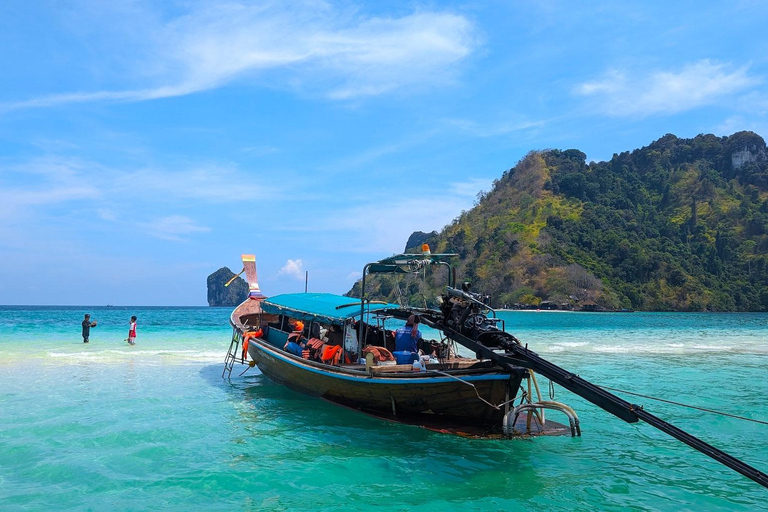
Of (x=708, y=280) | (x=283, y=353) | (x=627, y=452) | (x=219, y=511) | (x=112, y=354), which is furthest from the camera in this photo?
(x=708, y=280)

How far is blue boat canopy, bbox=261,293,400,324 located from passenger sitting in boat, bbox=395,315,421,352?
2.77ft

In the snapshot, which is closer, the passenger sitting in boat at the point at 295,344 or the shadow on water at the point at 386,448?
the shadow on water at the point at 386,448

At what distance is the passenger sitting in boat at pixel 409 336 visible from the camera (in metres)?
11.9

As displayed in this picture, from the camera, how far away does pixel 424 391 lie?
10250mm

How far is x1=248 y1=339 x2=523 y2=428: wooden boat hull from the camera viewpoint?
9.66m

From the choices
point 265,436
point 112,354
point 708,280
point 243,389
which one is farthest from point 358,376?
point 708,280

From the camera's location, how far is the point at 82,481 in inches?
335

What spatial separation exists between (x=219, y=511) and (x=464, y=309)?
540 cm

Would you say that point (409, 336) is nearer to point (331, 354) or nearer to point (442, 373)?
point (331, 354)

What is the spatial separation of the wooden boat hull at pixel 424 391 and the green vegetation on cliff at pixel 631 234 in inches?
2809

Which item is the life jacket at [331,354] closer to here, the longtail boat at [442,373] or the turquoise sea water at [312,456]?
the longtail boat at [442,373]

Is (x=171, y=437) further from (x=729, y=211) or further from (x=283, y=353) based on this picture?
(x=729, y=211)

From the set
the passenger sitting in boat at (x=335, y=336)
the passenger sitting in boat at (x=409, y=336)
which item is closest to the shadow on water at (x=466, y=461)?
the passenger sitting in boat at (x=409, y=336)

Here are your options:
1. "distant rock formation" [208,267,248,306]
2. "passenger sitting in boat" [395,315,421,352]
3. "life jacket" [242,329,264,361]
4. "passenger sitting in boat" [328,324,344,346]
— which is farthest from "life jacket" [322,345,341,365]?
"distant rock formation" [208,267,248,306]
